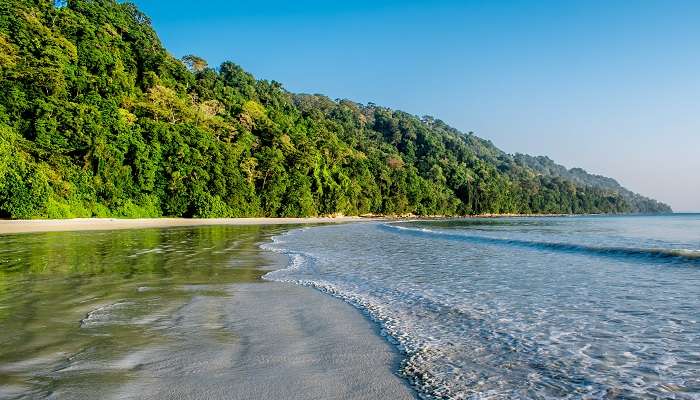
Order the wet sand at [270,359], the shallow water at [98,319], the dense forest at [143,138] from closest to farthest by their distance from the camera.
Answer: the wet sand at [270,359], the shallow water at [98,319], the dense forest at [143,138]

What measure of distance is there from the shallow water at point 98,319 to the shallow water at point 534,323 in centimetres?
241

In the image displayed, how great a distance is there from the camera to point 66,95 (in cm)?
5159

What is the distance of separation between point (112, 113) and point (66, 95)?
4.89m

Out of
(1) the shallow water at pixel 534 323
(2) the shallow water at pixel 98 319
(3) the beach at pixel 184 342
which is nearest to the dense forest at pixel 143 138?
(2) the shallow water at pixel 98 319

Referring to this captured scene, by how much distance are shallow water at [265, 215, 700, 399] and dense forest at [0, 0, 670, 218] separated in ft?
128

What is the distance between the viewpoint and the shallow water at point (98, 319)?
4293 mm

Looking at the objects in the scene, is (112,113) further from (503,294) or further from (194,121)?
(503,294)

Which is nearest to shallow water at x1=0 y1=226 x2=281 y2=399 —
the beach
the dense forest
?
the beach

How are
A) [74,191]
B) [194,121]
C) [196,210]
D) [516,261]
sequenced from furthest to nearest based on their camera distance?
[194,121]
[196,210]
[74,191]
[516,261]

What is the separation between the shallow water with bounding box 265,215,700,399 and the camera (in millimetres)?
4340

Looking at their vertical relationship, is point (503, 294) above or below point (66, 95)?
below

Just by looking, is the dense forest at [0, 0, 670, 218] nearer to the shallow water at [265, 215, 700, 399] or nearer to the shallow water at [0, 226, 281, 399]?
the shallow water at [0, 226, 281, 399]

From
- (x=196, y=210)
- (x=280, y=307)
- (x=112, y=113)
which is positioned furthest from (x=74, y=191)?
(x=280, y=307)

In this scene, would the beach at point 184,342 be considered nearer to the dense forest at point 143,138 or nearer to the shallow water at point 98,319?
the shallow water at point 98,319
